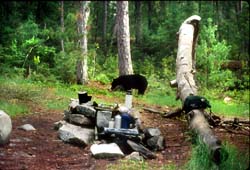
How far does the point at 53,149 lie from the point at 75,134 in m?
0.53

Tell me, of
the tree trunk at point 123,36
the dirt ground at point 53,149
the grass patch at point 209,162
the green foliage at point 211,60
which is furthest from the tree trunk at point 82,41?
the grass patch at point 209,162

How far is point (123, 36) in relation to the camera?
15.7m

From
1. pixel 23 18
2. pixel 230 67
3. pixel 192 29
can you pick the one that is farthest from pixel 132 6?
pixel 192 29

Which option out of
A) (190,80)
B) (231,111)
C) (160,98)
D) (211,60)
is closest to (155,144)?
(190,80)

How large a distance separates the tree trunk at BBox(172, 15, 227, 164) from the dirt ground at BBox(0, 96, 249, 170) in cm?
45

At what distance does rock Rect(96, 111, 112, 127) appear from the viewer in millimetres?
7480

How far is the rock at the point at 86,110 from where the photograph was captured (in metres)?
7.69

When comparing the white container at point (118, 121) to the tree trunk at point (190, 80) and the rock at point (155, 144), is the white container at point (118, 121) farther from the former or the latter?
the tree trunk at point (190, 80)

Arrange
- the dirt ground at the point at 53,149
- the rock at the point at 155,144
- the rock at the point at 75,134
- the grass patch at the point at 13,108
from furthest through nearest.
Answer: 1. the grass patch at the point at 13,108
2. the rock at the point at 155,144
3. the rock at the point at 75,134
4. the dirt ground at the point at 53,149

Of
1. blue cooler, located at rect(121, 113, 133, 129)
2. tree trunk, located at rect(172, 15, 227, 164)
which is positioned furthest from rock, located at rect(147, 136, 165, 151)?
tree trunk, located at rect(172, 15, 227, 164)

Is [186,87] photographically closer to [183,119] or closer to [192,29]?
[183,119]

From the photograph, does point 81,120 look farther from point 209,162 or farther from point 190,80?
point 190,80

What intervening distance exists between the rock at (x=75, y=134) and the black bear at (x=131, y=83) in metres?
6.73

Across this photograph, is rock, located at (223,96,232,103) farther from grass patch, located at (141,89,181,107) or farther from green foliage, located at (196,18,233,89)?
grass patch, located at (141,89,181,107)
